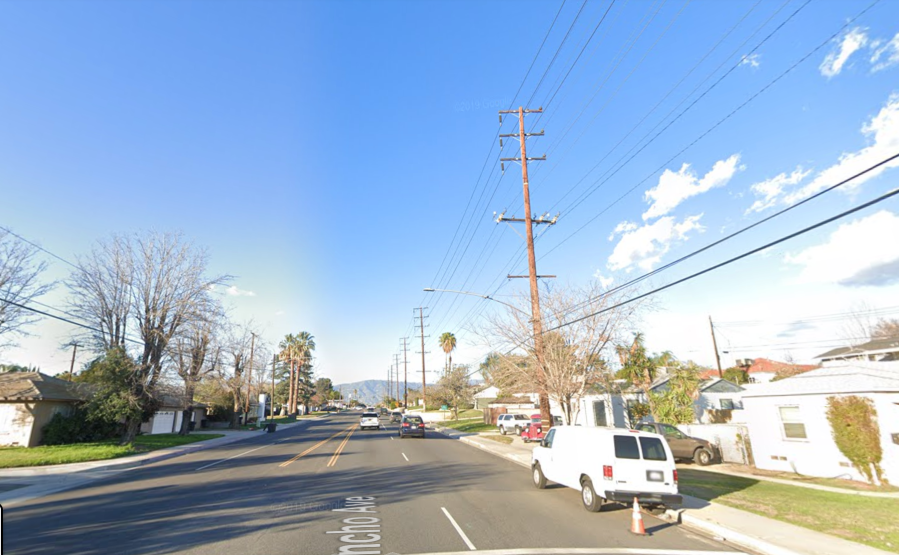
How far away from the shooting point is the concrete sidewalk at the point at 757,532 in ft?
25.4

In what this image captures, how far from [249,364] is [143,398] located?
854 inches

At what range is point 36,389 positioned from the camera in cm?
2742

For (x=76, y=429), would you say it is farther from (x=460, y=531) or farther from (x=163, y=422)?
(x=460, y=531)

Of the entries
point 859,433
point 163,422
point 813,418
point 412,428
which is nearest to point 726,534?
point 859,433

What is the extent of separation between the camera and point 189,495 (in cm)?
1250

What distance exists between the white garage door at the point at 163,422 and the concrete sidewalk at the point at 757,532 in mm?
42624

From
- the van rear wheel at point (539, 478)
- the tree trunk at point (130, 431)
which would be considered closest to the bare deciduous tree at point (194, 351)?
the tree trunk at point (130, 431)

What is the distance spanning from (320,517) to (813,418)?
16.8 meters

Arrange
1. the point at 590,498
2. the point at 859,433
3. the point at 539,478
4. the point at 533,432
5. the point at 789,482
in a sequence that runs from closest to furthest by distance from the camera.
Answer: the point at 590,498 → the point at 539,478 → the point at 859,433 → the point at 789,482 → the point at 533,432

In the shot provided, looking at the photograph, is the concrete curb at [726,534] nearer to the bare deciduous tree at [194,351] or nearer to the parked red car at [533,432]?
the parked red car at [533,432]

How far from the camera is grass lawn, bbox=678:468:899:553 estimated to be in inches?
344

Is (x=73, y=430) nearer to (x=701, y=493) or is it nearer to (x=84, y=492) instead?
(x=84, y=492)

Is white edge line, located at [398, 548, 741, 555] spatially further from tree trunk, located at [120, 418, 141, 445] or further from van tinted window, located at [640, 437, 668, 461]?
tree trunk, located at [120, 418, 141, 445]

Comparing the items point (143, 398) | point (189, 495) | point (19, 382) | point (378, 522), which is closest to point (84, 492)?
point (189, 495)
